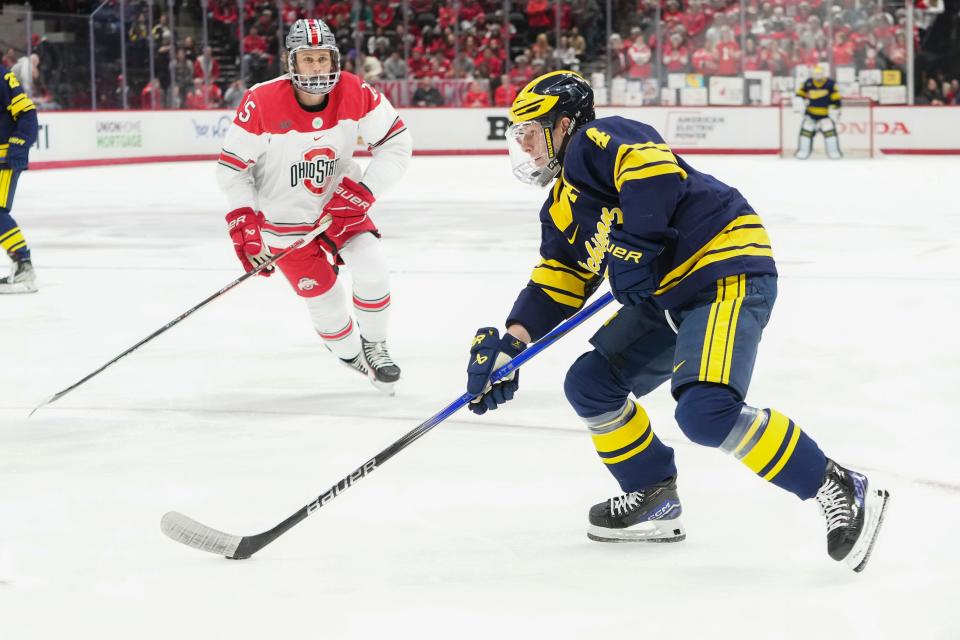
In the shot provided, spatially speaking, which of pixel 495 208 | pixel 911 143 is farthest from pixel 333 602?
pixel 911 143

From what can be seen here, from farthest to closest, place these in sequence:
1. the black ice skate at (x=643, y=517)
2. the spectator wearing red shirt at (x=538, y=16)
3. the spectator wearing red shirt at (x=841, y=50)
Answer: the spectator wearing red shirt at (x=538, y=16) → the spectator wearing red shirt at (x=841, y=50) → the black ice skate at (x=643, y=517)

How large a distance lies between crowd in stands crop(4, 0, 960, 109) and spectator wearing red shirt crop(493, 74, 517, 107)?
20mm

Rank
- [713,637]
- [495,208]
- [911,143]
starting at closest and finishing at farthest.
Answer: [713,637] → [495,208] → [911,143]

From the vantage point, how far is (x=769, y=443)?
2.31 m

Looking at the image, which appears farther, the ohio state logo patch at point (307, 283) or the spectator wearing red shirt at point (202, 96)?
the spectator wearing red shirt at point (202, 96)

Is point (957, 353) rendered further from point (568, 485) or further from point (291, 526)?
point (291, 526)

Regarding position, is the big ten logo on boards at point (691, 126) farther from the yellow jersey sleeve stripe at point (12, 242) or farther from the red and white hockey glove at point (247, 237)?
the red and white hockey glove at point (247, 237)

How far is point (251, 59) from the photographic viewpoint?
1881 centimetres

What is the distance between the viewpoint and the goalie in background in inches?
642

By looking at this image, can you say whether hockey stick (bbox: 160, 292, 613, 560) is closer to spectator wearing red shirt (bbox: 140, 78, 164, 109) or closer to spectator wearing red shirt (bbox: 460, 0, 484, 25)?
spectator wearing red shirt (bbox: 140, 78, 164, 109)

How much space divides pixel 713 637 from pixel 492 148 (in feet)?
54.0

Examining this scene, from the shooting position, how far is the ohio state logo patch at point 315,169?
14.2 feet

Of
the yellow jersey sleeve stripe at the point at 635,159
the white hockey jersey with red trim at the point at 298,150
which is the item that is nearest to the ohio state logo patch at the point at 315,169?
the white hockey jersey with red trim at the point at 298,150

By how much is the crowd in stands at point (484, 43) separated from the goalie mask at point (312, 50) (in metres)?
12.9
